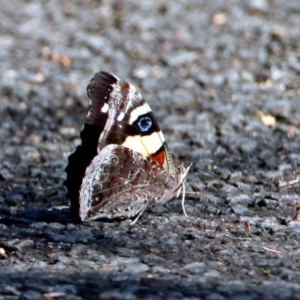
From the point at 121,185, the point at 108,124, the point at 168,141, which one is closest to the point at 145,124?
the point at 108,124

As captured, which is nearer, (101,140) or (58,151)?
(101,140)

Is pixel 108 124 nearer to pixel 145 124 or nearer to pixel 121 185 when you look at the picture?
pixel 145 124

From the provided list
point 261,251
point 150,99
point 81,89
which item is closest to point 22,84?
point 81,89

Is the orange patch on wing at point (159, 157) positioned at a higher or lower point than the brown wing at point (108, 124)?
lower

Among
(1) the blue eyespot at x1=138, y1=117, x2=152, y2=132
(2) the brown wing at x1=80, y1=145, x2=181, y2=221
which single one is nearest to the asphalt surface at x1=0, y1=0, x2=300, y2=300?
(2) the brown wing at x1=80, y1=145, x2=181, y2=221

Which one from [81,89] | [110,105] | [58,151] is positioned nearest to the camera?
[110,105]

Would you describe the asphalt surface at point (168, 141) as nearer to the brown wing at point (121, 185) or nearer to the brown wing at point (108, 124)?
the brown wing at point (121, 185)

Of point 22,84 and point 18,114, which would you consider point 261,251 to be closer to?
point 18,114

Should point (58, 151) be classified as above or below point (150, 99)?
below

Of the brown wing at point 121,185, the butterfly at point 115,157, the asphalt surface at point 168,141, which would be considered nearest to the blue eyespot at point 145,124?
the butterfly at point 115,157
